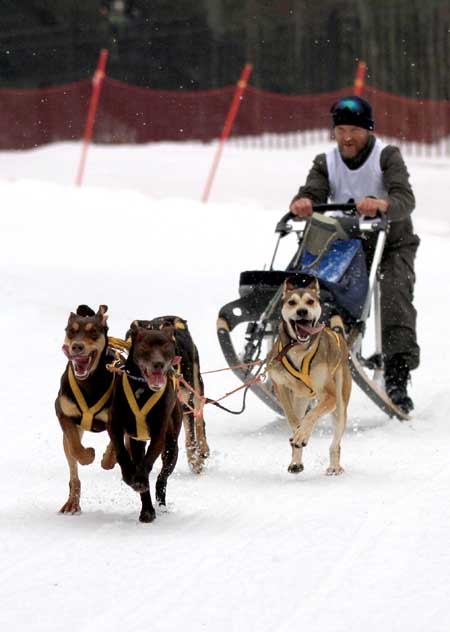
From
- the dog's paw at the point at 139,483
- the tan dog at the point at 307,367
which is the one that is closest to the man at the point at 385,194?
the tan dog at the point at 307,367

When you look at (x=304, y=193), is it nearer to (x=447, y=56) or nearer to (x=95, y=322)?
(x=95, y=322)

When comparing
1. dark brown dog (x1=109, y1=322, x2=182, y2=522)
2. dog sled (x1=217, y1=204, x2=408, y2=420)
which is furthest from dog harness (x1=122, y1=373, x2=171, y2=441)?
dog sled (x1=217, y1=204, x2=408, y2=420)

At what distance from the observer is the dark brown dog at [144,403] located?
485 centimetres

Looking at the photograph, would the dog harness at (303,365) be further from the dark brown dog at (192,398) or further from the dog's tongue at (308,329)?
the dark brown dog at (192,398)

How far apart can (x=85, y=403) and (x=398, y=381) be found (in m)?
2.94

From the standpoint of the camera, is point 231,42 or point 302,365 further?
point 231,42

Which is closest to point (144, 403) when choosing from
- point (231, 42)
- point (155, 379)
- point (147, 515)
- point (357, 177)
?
point (155, 379)

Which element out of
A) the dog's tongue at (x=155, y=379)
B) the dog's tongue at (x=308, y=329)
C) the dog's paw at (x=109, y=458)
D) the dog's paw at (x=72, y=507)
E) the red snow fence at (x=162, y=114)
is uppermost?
the red snow fence at (x=162, y=114)

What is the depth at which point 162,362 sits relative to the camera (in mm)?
4832

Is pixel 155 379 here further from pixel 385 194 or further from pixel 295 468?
pixel 385 194

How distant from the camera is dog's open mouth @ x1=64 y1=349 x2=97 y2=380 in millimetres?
4906

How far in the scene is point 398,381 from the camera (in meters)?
7.62

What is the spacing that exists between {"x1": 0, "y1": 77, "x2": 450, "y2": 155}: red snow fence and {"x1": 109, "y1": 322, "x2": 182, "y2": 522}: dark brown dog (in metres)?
19.1

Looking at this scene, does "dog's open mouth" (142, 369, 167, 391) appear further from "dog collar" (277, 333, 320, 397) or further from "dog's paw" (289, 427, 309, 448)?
"dog collar" (277, 333, 320, 397)
